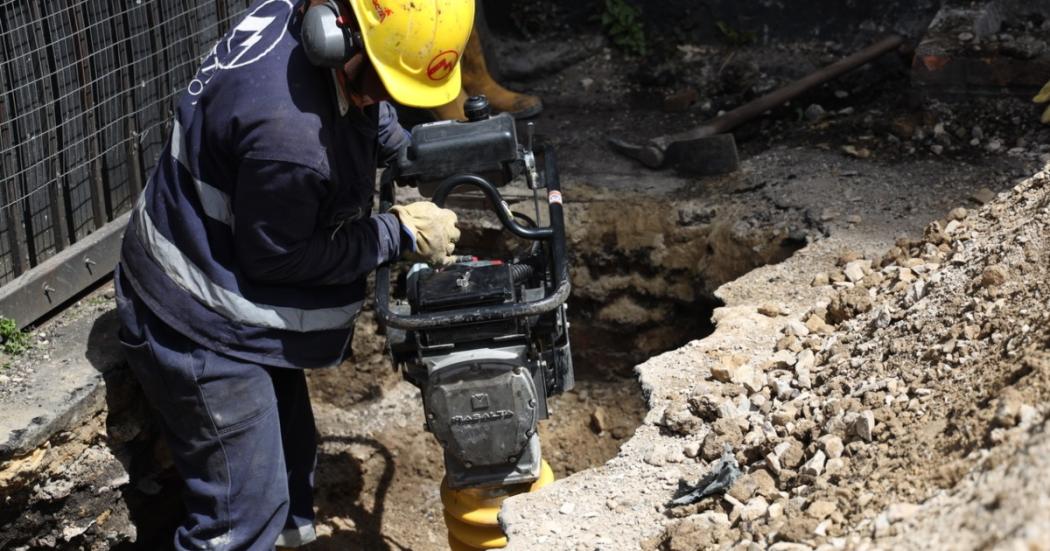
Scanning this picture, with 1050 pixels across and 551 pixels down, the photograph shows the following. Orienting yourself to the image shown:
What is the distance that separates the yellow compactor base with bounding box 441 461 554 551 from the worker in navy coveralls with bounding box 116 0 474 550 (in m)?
0.51

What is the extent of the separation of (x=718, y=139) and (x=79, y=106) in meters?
2.56

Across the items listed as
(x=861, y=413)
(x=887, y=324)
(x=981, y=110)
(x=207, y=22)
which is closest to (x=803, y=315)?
(x=887, y=324)

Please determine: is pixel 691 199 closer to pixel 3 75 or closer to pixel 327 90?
pixel 327 90

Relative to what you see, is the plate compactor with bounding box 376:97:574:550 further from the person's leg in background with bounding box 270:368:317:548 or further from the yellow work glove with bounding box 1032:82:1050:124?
the yellow work glove with bounding box 1032:82:1050:124

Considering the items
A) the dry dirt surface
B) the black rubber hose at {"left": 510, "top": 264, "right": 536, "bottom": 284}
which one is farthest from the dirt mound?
the black rubber hose at {"left": 510, "top": 264, "right": 536, "bottom": 284}

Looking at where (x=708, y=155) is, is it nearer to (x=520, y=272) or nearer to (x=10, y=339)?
(x=520, y=272)

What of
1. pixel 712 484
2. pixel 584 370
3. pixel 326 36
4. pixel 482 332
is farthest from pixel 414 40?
pixel 584 370

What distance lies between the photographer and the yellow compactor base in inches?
130

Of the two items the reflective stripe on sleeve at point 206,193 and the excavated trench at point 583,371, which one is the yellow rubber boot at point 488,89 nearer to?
the excavated trench at point 583,371

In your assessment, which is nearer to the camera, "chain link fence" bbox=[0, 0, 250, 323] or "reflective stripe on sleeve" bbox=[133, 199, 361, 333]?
"reflective stripe on sleeve" bbox=[133, 199, 361, 333]

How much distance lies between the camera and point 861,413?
2.79 m

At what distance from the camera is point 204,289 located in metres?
2.99

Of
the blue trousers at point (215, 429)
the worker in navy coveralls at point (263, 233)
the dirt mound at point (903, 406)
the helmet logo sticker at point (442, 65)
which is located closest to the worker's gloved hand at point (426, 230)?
the worker in navy coveralls at point (263, 233)

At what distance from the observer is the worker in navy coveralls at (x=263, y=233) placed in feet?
8.86
